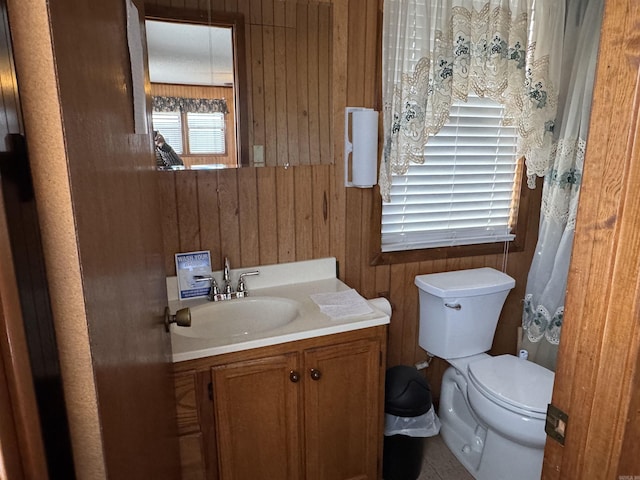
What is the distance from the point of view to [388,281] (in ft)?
6.98

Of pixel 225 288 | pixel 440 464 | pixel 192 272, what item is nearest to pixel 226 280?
pixel 225 288

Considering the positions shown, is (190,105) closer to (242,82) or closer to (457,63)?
(242,82)

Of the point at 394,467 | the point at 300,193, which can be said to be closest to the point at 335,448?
the point at 394,467

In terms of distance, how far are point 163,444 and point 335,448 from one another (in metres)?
0.83

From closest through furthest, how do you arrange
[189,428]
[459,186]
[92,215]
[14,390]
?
1. [14,390]
2. [92,215]
3. [189,428]
4. [459,186]

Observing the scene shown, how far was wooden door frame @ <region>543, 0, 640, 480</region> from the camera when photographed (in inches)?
25.0

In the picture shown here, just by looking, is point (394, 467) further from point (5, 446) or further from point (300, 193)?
point (5, 446)

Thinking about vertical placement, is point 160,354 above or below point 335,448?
above

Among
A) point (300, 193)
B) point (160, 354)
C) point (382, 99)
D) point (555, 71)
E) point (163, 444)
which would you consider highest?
point (555, 71)

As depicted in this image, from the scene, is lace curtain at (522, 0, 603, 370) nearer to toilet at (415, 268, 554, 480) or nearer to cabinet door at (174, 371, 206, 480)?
toilet at (415, 268, 554, 480)

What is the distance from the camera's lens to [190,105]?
1.59 m

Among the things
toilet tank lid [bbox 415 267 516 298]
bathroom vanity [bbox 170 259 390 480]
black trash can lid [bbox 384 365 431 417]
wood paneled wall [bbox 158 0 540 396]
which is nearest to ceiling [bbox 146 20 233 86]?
wood paneled wall [bbox 158 0 540 396]

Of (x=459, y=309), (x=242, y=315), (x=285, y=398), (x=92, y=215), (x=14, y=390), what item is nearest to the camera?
(x=14, y=390)

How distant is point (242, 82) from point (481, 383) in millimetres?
1604
